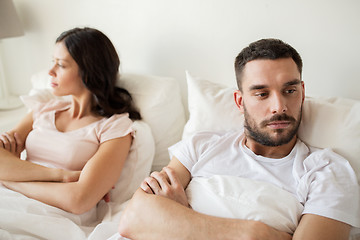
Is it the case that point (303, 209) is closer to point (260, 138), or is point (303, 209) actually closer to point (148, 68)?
point (260, 138)

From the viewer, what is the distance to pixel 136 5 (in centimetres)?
179

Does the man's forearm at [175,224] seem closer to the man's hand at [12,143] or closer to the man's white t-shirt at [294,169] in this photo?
the man's white t-shirt at [294,169]

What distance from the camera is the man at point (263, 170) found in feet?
3.03

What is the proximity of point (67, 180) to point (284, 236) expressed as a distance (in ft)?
2.80

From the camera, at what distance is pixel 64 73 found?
1.52 meters

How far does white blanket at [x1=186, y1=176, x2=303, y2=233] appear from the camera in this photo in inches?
37.8

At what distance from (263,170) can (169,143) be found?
0.65 m

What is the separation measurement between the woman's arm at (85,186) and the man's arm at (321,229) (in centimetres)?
75

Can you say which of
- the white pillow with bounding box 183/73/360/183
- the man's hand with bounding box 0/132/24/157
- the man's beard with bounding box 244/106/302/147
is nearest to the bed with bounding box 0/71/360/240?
the white pillow with bounding box 183/73/360/183

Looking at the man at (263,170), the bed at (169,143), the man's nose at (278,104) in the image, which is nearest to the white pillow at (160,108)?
the bed at (169,143)

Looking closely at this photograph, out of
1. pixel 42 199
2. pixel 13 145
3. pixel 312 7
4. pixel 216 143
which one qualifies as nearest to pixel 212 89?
pixel 216 143

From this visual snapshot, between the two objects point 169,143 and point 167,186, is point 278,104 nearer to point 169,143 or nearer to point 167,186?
point 167,186

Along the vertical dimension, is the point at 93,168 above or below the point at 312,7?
below

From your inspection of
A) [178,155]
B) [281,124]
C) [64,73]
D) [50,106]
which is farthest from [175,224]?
[50,106]
